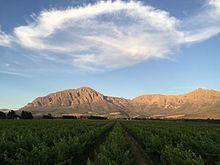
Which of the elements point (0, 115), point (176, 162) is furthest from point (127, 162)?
point (0, 115)

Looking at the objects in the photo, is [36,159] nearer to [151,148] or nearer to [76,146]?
[76,146]

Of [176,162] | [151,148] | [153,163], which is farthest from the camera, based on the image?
[151,148]

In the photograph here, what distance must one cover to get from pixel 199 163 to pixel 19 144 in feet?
35.1

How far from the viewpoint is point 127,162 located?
40.8 ft

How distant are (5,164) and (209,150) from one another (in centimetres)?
1127

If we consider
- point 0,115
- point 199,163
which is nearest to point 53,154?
point 199,163

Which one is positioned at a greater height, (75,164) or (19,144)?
(19,144)

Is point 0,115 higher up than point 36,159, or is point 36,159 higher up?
point 0,115

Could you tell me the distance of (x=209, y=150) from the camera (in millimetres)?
16969

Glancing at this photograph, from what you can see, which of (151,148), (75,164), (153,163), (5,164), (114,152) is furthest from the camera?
(151,148)

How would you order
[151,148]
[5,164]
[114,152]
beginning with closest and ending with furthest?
[114,152], [5,164], [151,148]

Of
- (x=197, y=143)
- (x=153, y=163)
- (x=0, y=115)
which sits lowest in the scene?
(x=153, y=163)

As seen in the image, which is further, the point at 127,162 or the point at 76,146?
the point at 76,146

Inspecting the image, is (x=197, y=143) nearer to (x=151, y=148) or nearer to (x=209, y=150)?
(x=209, y=150)
